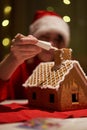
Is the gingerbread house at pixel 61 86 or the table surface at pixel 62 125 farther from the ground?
the gingerbread house at pixel 61 86

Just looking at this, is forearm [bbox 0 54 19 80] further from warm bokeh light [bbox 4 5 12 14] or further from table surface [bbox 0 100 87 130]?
warm bokeh light [bbox 4 5 12 14]

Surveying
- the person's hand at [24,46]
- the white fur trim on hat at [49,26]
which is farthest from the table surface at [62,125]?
the white fur trim on hat at [49,26]

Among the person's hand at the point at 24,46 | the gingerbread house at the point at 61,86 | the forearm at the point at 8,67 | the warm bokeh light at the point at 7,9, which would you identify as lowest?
the gingerbread house at the point at 61,86

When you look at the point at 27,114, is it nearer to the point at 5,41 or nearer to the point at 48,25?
the point at 48,25

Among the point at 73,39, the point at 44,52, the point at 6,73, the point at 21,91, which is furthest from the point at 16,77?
the point at 73,39

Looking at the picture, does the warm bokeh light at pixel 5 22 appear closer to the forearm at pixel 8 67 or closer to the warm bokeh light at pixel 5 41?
the warm bokeh light at pixel 5 41

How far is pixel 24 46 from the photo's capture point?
1.06 m

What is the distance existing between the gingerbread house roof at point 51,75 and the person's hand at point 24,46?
7 centimetres

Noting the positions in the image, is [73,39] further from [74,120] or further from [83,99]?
[74,120]

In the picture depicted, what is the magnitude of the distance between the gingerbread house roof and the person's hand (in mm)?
73

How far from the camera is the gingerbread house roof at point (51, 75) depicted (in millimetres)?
1006

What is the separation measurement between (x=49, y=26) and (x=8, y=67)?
50cm

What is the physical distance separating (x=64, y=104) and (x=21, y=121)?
0.63 feet

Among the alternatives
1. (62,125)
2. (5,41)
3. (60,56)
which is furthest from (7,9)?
(62,125)
